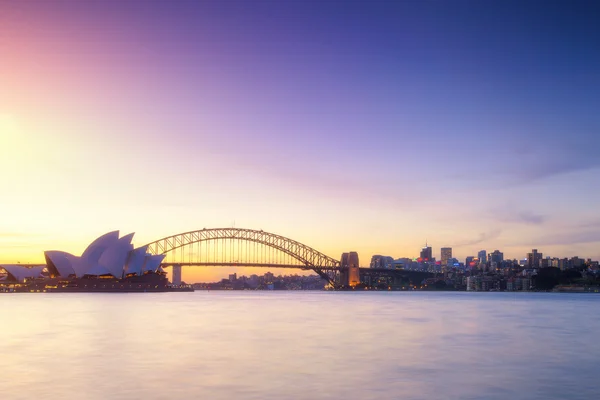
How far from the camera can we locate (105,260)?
111500 millimetres

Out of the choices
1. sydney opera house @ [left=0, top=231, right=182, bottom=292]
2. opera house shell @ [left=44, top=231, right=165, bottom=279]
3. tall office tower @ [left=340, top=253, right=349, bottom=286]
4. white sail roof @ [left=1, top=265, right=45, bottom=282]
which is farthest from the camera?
tall office tower @ [left=340, top=253, right=349, bottom=286]

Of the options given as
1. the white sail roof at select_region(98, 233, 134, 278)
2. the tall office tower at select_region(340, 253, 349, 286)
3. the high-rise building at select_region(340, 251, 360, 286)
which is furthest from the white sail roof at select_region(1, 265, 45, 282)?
the high-rise building at select_region(340, 251, 360, 286)

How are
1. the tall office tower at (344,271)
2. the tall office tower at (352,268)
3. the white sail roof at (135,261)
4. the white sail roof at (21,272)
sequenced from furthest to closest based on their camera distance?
the tall office tower at (344,271)
the tall office tower at (352,268)
the white sail roof at (21,272)
the white sail roof at (135,261)

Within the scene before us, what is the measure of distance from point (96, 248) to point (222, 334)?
274 ft

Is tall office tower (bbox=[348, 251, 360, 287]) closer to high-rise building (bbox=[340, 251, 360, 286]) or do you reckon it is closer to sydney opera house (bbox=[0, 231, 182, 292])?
high-rise building (bbox=[340, 251, 360, 286])

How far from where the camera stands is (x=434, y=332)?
3544cm

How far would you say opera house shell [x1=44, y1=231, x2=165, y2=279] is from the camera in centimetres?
11031

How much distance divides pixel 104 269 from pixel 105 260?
306cm

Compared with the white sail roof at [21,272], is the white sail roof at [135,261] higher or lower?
higher

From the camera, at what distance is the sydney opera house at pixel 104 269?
11094cm

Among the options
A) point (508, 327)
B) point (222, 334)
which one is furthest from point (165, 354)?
point (508, 327)

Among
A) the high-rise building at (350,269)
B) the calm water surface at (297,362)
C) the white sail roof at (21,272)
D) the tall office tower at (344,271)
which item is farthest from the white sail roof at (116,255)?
the calm water surface at (297,362)

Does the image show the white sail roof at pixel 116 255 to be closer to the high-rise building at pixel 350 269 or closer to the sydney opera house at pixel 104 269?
the sydney opera house at pixel 104 269

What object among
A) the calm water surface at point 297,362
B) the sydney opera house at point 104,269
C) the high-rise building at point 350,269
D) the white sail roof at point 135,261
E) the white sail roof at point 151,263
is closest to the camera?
the calm water surface at point 297,362
